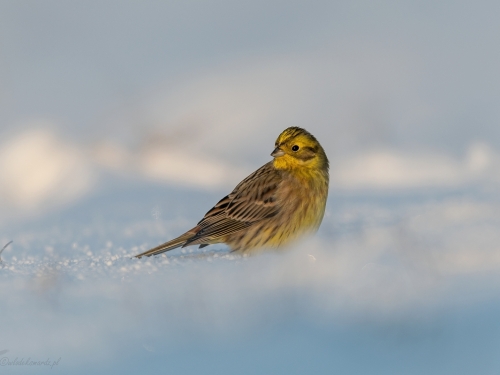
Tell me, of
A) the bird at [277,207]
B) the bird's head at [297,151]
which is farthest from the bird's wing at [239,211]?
the bird's head at [297,151]

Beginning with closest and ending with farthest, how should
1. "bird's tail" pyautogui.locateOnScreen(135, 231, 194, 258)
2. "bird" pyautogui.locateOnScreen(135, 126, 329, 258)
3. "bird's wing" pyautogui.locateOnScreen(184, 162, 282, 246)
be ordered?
"bird's tail" pyautogui.locateOnScreen(135, 231, 194, 258), "bird" pyautogui.locateOnScreen(135, 126, 329, 258), "bird's wing" pyautogui.locateOnScreen(184, 162, 282, 246)

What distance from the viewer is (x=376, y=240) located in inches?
253

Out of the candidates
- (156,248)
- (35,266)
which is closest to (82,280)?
(35,266)

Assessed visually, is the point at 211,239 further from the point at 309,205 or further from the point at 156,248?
the point at 309,205

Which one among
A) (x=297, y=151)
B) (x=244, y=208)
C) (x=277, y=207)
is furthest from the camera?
(x=244, y=208)

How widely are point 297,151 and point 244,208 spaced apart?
30.4 inches

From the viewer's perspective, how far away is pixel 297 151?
774 centimetres

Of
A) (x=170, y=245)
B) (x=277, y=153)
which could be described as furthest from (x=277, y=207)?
(x=170, y=245)

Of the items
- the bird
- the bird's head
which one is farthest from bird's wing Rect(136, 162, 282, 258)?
the bird's head

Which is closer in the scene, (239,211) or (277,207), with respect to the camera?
(277,207)

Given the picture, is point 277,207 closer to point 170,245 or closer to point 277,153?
point 277,153

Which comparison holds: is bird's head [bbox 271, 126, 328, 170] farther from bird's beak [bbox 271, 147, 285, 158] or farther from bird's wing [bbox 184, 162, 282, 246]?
bird's wing [bbox 184, 162, 282, 246]

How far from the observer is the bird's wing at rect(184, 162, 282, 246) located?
7.66 m

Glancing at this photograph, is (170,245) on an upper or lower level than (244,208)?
lower
